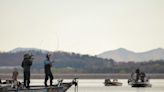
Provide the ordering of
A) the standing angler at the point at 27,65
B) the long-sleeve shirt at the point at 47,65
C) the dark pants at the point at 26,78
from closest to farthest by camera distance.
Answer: the standing angler at the point at 27,65
the dark pants at the point at 26,78
the long-sleeve shirt at the point at 47,65

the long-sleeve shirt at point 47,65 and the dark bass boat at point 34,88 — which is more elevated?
the long-sleeve shirt at point 47,65

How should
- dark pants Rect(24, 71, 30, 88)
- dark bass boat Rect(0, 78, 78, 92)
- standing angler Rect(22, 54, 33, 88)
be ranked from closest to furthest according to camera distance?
dark bass boat Rect(0, 78, 78, 92), standing angler Rect(22, 54, 33, 88), dark pants Rect(24, 71, 30, 88)

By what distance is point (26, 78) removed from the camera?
37.6 m

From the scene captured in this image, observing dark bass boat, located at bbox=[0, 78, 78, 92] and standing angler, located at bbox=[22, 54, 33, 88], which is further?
standing angler, located at bbox=[22, 54, 33, 88]

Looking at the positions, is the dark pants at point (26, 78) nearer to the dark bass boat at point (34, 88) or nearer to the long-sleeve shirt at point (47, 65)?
the dark bass boat at point (34, 88)

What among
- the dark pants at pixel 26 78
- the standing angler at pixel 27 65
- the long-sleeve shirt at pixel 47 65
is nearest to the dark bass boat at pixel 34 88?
the dark pants at pixel 26 78

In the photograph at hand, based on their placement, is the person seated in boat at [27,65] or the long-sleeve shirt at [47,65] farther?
the long-sleeve shirt at [47,65]

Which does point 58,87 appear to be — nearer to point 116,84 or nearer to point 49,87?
point 49,87

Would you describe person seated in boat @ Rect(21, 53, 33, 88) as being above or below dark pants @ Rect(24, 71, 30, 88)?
above

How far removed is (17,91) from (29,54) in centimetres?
280

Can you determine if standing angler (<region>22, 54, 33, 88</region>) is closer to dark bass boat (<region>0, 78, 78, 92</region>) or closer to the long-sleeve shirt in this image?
dark bass boat (<region>0, 78, 78, 92</region>)

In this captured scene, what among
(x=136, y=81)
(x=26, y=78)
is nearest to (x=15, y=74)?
(x=26, y=78)

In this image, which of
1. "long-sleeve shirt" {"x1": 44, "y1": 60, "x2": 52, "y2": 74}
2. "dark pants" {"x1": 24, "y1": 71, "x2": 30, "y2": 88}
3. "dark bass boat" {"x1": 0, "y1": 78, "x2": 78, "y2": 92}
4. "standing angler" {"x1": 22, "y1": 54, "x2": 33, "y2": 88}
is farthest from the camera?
"long-sleeve shirt" {"x1": 44, "y1": 60, "x2": 52, "y2": 74}

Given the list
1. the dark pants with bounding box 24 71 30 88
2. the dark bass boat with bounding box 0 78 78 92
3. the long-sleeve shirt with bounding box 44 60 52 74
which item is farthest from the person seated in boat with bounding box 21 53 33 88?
the long-sleeve shirt with bounding box 44 60 52 74
